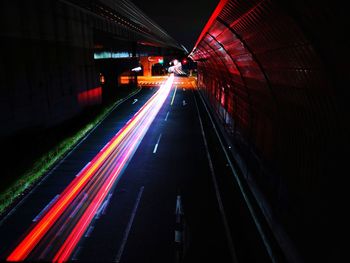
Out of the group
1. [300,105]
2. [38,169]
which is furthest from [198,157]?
[300,105]

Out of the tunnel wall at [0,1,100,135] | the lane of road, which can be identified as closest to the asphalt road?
the lane of road

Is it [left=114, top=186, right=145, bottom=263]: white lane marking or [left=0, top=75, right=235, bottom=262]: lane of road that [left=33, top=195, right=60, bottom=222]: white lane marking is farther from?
[left=114, top=186, right=145, bottom=263]: white lane marking

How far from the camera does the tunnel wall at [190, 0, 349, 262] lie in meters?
4.79

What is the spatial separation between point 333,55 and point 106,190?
11794 mm

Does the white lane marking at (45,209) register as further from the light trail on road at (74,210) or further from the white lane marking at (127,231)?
the white lane marking at (127,231)

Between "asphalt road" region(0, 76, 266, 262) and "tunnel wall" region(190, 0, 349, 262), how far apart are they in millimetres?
2139

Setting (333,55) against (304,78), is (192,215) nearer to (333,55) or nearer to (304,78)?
(304,78)

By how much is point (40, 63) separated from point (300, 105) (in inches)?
738

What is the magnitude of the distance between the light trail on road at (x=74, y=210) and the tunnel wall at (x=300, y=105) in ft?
23.7

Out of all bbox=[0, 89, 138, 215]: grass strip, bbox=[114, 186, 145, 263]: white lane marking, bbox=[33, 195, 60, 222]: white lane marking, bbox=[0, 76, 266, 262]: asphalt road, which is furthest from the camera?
bbox=[0, 89, 138, 215]: grass strip

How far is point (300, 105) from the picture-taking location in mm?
7438

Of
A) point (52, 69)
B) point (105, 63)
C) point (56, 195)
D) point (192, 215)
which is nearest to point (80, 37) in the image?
point (52, 69)

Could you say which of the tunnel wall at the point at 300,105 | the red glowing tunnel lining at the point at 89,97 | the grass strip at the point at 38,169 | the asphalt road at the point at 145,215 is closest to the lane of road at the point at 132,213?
the asphalt road at the point at 145,215

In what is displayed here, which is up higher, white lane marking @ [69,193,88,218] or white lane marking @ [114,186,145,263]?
white lane marking @ [69,193,88,218]
